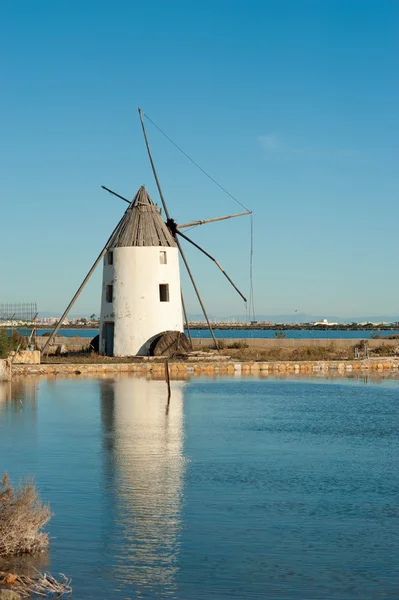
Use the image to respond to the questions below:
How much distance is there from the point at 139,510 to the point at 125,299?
21.1m

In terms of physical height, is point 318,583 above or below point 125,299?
below

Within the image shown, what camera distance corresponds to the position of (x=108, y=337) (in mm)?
31250

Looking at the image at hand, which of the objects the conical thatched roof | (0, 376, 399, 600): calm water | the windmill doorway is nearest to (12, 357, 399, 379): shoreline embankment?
the windmill doorway

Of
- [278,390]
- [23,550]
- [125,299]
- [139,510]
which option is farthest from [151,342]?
[23,550]

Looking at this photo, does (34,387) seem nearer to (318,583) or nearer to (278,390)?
(278,390)

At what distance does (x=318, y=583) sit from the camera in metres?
6.82

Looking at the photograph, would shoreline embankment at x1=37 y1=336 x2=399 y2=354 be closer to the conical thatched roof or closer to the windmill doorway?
the windmill doorway

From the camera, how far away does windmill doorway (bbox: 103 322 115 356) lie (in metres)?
31.0

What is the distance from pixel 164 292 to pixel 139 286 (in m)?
1.06

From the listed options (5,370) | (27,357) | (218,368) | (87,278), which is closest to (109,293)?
(87,278)

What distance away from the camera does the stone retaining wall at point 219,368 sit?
26.7m

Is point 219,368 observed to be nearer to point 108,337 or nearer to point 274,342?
point 108,337

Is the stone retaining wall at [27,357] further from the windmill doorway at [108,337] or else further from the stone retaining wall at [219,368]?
the windmill doorway at [108,337]

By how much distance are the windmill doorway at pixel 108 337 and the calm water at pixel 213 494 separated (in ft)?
35.4
